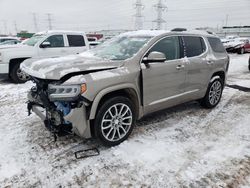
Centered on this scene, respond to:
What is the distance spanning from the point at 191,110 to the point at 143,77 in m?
2.18

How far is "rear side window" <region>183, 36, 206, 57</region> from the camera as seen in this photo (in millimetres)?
4371

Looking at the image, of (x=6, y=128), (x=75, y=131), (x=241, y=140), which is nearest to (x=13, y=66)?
(x=6, y=128)

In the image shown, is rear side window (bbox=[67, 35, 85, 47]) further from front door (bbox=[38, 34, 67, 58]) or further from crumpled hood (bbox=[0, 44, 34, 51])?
crumpled hood (bbox=[0, 44, 34, 51])

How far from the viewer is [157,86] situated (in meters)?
3.79

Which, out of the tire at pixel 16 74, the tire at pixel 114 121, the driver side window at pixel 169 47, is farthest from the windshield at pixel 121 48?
the tire at pixel 16 74

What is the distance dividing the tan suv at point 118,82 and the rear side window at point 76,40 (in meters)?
4.91

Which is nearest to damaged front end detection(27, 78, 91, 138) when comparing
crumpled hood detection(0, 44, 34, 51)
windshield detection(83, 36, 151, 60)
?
windshield detection(83, 36, 151, 60)

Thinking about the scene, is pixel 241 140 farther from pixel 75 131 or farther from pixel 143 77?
pixel 75 131

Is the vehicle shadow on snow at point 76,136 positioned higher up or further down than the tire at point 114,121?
further down

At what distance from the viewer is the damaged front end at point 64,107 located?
2879 millimetres

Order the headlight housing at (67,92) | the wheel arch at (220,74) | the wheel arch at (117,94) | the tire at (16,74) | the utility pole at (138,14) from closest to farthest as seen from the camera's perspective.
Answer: the headlight housing at (67,92) → the wheel arch at (117,94) → the wheel arch at (220,74) → the tire at (16,74) → the utility pole at (138,14)

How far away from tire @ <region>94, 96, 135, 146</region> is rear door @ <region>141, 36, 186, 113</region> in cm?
41

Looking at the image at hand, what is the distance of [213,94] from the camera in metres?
5.24

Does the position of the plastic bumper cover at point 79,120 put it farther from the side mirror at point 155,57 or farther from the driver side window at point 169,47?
the driver side window at point 169,47
